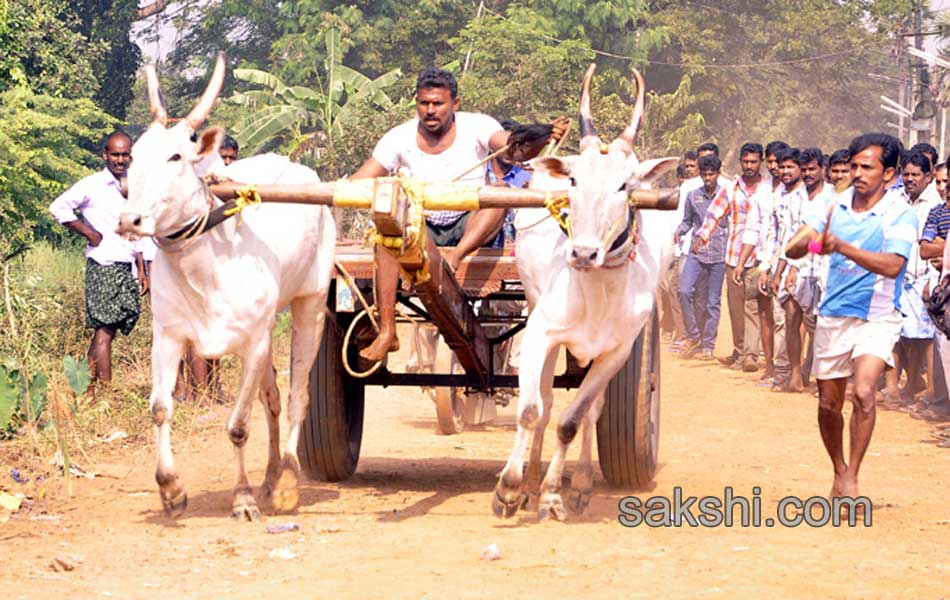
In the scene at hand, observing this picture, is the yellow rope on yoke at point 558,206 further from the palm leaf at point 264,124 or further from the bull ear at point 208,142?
the palm leaf at point 264,124

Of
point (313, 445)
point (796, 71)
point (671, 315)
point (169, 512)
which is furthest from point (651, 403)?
point (796, 71)

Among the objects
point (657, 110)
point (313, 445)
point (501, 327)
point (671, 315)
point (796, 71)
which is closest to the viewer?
point (313, 445)

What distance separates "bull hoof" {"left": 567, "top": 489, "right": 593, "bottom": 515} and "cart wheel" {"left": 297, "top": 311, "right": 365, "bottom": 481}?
1.44 m

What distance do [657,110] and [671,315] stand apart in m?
16.0

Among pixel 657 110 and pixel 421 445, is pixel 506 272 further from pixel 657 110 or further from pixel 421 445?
pixel 657 110

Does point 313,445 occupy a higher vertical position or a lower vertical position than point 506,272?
lower

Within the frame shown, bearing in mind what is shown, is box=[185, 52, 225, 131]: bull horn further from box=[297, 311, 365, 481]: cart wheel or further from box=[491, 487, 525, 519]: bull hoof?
box=[491, 487, 525, 519]: bull hoof

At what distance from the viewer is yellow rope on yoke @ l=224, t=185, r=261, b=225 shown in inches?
260

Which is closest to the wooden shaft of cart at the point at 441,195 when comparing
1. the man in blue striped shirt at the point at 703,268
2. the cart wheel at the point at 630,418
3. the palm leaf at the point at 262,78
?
the cart wheel at the point at 630,418

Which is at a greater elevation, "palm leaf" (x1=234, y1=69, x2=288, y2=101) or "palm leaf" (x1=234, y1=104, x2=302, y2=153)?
"palm leaf" (x1=234, y1=69, x2=288, y2=101)

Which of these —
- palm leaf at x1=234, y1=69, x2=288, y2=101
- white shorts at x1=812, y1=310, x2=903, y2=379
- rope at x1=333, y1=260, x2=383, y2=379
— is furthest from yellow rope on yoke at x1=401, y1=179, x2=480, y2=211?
palm leaf at x1=234, y1=69, x2=288, y2=101

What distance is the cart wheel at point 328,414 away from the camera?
7.75m

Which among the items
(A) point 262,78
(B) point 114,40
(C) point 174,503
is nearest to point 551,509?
(C) point 174,503

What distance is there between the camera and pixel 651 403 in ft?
26.1
